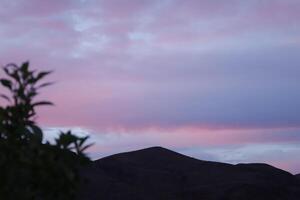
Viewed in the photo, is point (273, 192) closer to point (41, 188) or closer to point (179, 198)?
point (179, 198)

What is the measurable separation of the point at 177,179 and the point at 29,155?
108ft

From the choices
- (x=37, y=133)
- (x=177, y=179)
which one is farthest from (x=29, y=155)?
(x=177, y=179)

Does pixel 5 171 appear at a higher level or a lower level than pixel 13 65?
lower

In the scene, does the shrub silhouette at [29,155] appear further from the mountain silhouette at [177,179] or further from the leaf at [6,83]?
the mountain silhouette at [177,179]

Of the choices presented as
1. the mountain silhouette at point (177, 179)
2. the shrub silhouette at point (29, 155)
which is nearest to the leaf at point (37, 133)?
the shrub silhouette at point (29, 155)

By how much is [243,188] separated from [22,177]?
2921 cm

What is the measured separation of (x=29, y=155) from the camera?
8766 millimetres

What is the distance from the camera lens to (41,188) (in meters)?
8.98

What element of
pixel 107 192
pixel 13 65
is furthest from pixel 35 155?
pixel 107 192

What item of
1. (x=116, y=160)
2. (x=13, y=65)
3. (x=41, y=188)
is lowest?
(x=41, y=188)

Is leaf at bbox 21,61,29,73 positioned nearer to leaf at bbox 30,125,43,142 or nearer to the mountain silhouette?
leaf at bbox 30,125,43,142

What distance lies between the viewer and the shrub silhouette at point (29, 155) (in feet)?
28.6

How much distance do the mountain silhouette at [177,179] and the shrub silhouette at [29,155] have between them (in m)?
25.0

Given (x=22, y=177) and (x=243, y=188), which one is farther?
(x=243, y=188)
